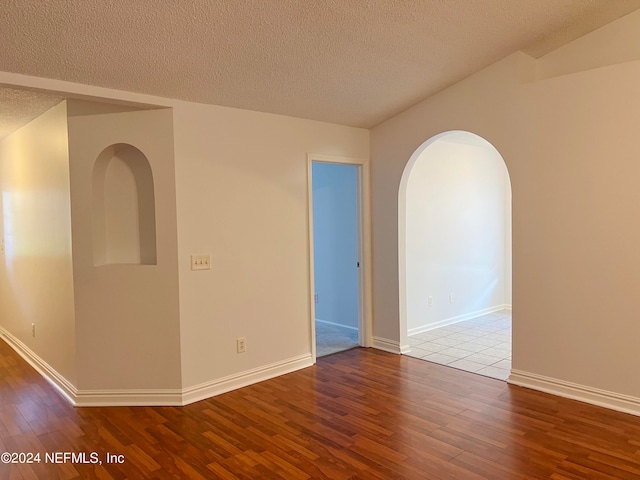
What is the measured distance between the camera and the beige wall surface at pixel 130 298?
10.8 ft

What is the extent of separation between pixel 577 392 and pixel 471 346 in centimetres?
146

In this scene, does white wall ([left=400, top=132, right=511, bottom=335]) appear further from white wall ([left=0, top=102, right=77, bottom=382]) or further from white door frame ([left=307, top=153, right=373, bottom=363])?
white wall ([left=0, top=102, right=77, bottom=382])

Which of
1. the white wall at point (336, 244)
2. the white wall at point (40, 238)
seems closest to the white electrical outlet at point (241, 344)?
the white wall at point (40, 238)

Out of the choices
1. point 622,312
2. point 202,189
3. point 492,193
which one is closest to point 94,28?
point 202,189

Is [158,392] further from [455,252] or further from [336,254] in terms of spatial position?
[455,252]

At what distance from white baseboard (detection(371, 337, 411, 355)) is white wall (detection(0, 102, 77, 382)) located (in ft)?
9.18

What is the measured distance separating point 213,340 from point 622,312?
2966 mm

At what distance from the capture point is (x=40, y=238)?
3973mm

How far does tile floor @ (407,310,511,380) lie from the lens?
406cm

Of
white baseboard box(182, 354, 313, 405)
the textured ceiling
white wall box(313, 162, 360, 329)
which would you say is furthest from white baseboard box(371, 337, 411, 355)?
the textured ceiling

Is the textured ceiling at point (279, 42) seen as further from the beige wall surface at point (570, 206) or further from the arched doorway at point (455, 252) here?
the arched doorway at point (455, 252)

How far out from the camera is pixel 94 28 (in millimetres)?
2369

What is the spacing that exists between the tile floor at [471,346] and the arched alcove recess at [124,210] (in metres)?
2.74

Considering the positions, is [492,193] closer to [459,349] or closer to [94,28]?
[459,349]
